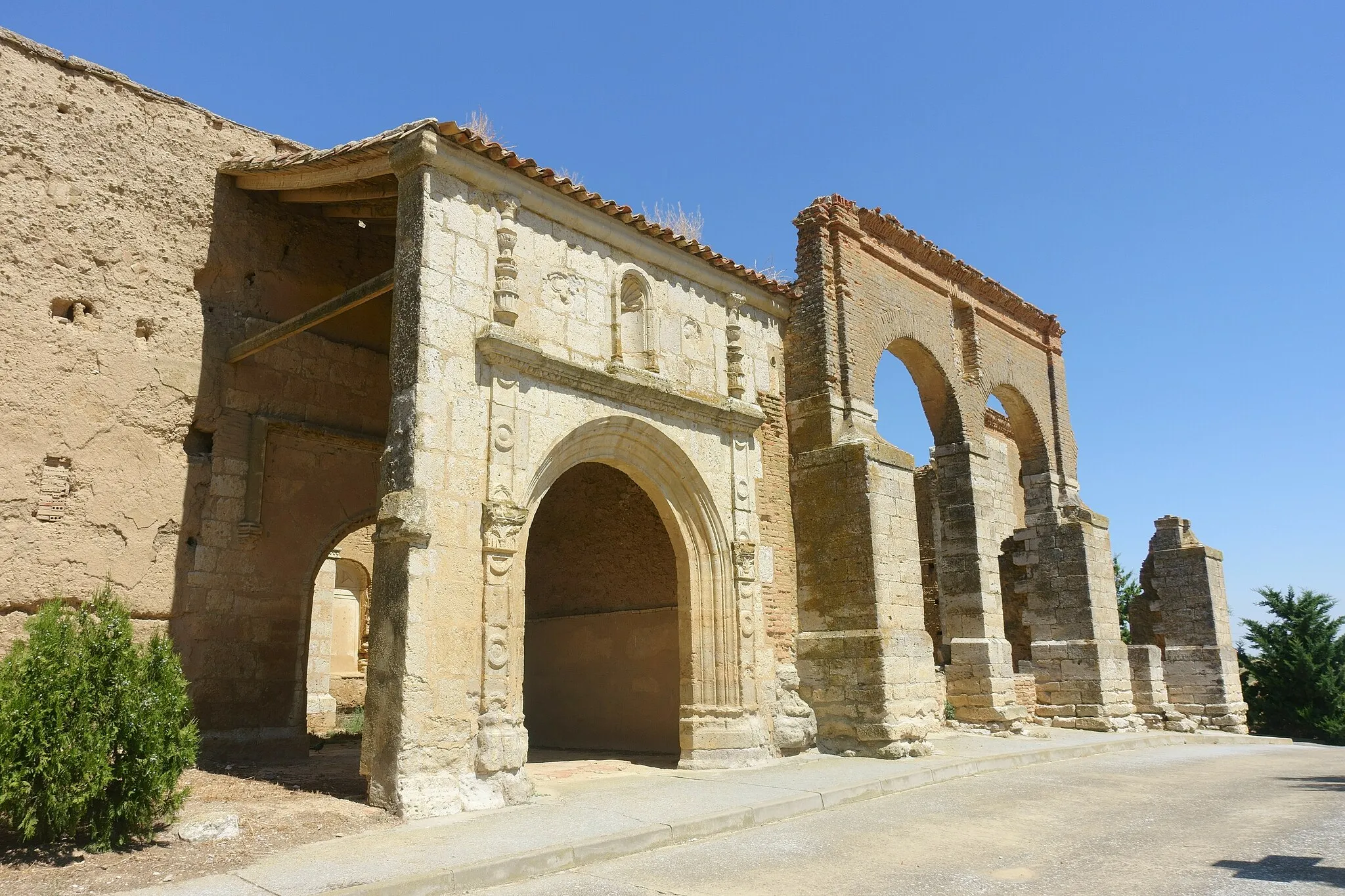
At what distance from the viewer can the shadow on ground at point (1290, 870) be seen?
15.8ft

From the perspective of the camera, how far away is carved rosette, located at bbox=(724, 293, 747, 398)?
10.2 m

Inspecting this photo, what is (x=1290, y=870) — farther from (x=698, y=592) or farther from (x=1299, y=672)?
(x=1299, y=672)

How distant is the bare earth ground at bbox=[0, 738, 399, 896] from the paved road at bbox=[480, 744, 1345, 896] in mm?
1569

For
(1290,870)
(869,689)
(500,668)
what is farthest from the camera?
(869,689)

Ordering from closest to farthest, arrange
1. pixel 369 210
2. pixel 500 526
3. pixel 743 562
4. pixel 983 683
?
pixel 500 526, pixel 369 210, pixel 743 562, pixel 983 683

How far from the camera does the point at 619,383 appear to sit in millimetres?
8781

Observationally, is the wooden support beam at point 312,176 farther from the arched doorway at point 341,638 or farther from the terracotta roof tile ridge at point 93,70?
the arched doorway at point 341,638

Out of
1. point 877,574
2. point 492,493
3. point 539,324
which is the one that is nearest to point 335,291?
point 539,324

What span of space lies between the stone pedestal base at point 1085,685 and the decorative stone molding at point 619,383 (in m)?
6.68

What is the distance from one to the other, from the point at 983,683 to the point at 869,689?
111 inches

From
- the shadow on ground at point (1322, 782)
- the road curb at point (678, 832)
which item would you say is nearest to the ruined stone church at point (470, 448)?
the road curb at point (678, 832)

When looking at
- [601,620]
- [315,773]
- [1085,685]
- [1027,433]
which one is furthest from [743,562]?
[1027,433]

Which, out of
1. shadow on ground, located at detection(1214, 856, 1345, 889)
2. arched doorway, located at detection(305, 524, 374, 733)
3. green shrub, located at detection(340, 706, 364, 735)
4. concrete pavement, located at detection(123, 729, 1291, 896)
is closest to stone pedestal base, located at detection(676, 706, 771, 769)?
concrete pavement, located at detection(123, 729, 1291, 896)

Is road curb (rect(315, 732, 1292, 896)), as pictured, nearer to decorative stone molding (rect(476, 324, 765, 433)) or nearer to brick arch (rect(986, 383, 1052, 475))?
decorative stone molding (rect(476, 324, 765, 433))
